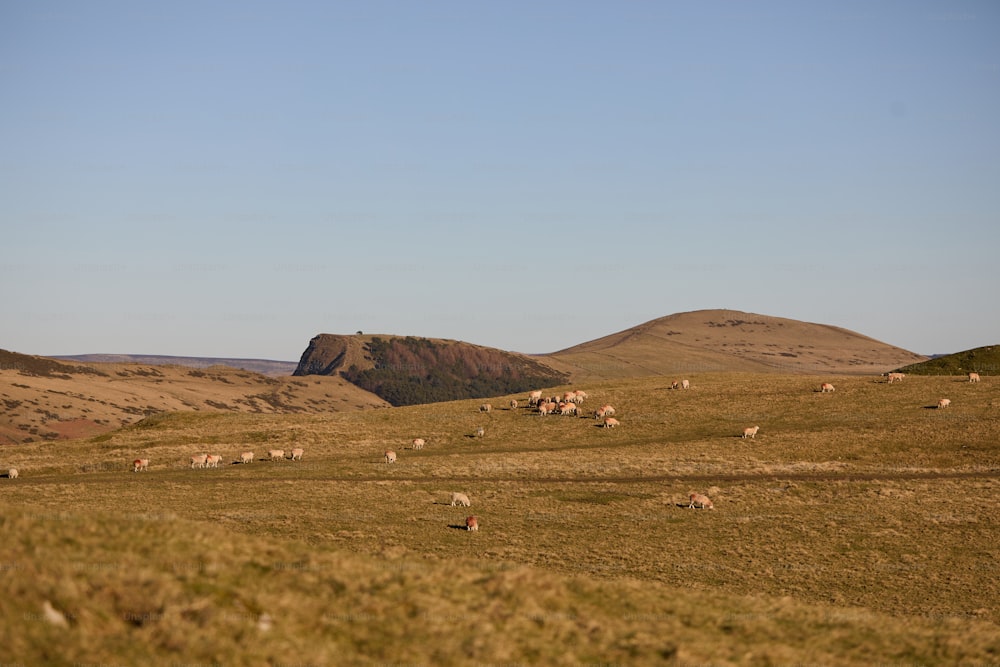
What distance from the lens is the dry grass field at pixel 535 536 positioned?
1727 cm

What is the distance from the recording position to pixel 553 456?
63.1 meters

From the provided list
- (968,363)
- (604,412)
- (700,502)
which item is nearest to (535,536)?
(700,502)

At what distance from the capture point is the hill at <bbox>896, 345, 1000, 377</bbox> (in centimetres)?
9750

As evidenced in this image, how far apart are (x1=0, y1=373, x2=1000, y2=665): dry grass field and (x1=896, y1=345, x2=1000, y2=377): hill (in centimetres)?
1905

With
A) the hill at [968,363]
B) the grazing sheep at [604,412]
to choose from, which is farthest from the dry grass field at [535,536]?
the hill at [968,363]

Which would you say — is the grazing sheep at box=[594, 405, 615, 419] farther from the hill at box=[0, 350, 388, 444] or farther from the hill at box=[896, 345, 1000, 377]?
the hill at box=[0, 350, 388, 444]

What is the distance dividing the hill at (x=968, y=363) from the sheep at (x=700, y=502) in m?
66.6

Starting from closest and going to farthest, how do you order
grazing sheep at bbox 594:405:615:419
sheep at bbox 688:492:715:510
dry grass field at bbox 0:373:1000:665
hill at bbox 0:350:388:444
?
dry grass field at bbox 0:373:1000:665 < sheep at bbox 688:492:715:510 < grazing sheep at bbox 594:405:615:419 < hill at bbox 0:350:388:444

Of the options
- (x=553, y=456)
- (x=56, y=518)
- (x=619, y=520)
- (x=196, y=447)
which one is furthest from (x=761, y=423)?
(x=56, y=518)

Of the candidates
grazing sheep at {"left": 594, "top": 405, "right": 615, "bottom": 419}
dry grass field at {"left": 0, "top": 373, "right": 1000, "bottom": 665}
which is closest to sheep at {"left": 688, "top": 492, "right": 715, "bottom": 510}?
dry grass field at {"left": 0, "top": 373, "right": 1000, "bottom": 665}

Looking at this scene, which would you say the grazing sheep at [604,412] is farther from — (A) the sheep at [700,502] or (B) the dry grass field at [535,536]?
(A) the sheep at [700,502]

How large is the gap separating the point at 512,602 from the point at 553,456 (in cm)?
4285

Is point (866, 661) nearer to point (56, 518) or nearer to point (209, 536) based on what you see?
point (209, 536)

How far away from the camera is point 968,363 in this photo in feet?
333
